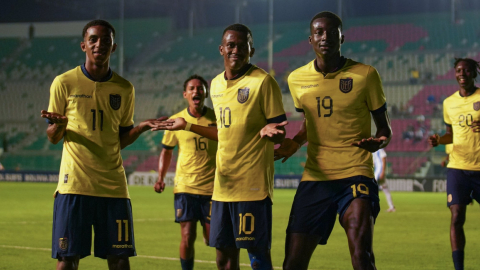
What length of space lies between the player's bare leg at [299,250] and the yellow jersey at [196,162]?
312 cm

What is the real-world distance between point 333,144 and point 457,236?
10.3 feet

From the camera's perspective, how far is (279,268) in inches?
329

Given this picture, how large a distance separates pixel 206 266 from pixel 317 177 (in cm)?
368

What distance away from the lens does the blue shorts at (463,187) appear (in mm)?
7965

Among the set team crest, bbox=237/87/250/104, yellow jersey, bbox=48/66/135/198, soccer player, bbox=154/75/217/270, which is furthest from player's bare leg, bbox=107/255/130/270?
soccer player, bbox=154/75/217/270

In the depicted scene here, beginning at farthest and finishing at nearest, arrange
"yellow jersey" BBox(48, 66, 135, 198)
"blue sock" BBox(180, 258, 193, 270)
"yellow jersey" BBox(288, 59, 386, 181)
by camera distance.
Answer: "blue sock" BBox(180, 258, 193, 270) → "yellow jersey" BBox(288, 59, 386, 181) → "yellow jersey" BBox(48, 66, 135, 198)

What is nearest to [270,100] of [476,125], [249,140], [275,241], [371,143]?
[249,140]

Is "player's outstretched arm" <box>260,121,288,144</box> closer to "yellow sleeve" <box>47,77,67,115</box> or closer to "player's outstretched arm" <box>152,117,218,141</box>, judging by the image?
"player's outstretched arm" <box>152,117,218,141</box>

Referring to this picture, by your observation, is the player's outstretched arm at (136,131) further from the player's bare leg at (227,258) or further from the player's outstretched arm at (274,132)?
the player's bare leg at (227,258)

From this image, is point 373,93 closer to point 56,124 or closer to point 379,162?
point 56,124

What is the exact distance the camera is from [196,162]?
27.5ft

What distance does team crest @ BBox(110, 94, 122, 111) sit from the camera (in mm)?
5363

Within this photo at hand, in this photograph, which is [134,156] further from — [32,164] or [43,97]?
[43,97]

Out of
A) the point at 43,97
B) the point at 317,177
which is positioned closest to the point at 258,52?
the point at 43,97
